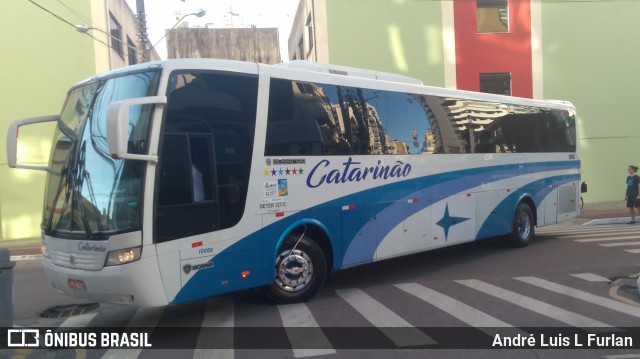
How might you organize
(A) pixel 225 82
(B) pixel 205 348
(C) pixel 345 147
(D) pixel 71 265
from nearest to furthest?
(B) pixel 205 348
(D) pixel 71 265
(A) pixel 225 82
(C) pixel 345 147

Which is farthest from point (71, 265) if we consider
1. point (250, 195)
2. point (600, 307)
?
point (600, 307)

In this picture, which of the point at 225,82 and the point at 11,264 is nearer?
the point at 11,264

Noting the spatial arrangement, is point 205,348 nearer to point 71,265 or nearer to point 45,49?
point 71,265

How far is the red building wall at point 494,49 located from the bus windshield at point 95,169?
16.9m

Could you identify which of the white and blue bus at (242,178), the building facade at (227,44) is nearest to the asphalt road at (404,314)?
the white and blue bus at (242,178)

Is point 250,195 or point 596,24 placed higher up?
point 596,24

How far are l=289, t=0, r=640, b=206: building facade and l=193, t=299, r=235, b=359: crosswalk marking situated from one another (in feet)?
47.1

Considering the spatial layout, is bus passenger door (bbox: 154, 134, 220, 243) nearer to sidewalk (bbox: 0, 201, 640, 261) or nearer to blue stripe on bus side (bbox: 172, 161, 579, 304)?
blue stripe on bus side (bbox: 172, 161, 579, 304)

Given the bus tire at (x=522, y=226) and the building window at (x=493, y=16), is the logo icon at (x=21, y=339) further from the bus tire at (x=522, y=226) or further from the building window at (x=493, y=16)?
the building window at (x=493, y=16)

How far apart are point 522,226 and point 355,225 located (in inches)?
232

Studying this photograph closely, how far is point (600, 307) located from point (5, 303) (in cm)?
733

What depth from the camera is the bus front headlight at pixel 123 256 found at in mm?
5539

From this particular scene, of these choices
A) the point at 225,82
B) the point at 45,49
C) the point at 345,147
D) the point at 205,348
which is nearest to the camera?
the point at 205,348

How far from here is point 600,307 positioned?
6.73 m
